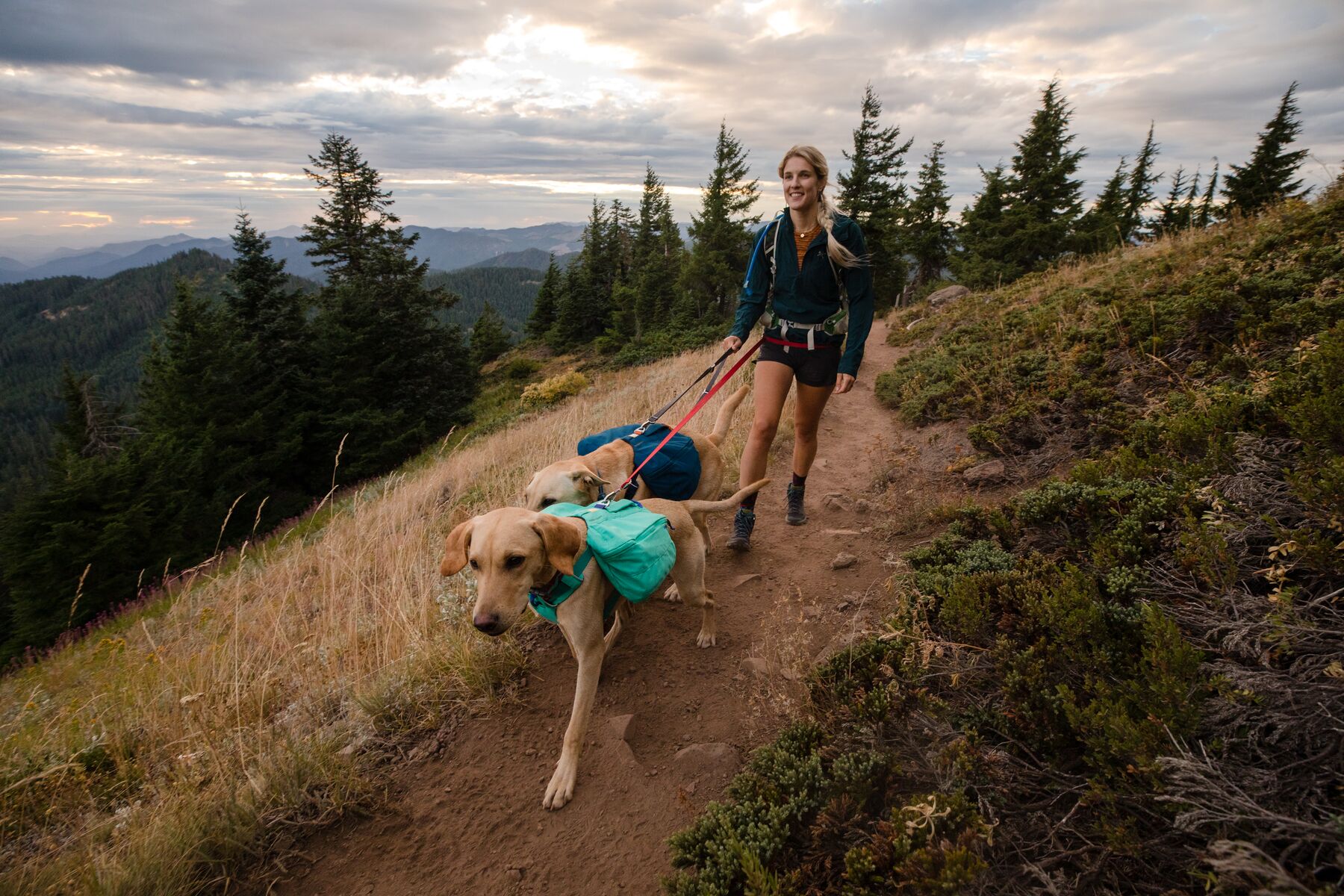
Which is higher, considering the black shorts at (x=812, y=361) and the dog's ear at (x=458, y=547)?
the black shorts at (x=812, y=361)

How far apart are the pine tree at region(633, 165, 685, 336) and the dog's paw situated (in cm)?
3222

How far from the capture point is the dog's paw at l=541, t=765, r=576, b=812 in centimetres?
253

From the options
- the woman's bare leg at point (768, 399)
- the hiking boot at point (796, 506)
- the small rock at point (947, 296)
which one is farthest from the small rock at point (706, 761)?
the small rock at point (947, 296)

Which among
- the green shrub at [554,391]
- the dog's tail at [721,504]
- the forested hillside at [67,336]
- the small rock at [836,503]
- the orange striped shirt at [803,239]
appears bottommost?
the forested hillside at [67,336]

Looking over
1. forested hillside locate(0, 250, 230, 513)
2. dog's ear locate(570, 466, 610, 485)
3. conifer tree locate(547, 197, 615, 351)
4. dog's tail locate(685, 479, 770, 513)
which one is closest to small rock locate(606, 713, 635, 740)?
dog's tail locate(685, 479, 770, 513)

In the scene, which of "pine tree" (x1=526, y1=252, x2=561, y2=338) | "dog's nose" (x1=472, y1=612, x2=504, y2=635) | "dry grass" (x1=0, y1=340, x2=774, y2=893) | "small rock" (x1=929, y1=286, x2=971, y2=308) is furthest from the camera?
"pine tree" (x1=526, y1=252, x2=561, y2=338)

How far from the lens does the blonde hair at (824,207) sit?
3.83 metres

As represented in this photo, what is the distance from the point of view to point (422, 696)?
3059 mm

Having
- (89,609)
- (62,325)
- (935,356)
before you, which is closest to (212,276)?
(62,325)

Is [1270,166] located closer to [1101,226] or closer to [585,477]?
[1101,226]

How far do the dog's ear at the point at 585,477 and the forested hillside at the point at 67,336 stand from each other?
131393 mm

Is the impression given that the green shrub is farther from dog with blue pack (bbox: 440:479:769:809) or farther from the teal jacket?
dog with blue pack (bbox: 440:479:769:809)

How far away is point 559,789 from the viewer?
256 cm

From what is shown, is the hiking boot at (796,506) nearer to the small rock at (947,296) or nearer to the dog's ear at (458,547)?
the dog's ear at (458,547)
